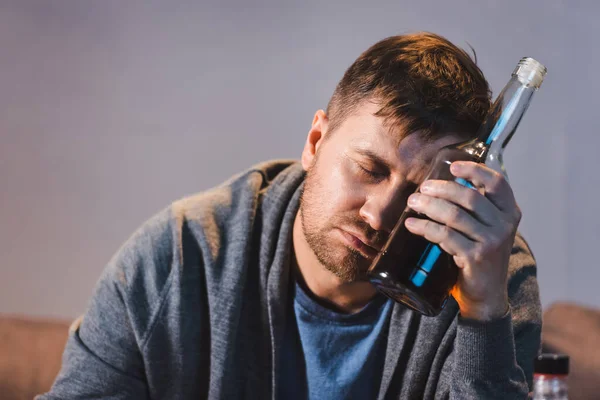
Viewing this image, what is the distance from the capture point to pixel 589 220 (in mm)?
2717

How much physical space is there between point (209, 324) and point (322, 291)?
0.73 ft

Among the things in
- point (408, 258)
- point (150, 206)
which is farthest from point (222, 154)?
point (408, 258)

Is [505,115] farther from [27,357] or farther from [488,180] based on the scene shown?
[27,357]

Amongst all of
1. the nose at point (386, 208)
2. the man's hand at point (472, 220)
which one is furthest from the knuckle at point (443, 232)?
the nose at point (386, 208)

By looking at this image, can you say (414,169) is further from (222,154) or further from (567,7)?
(567,7)

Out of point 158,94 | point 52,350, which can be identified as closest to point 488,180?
point 52,350

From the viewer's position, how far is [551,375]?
3.11 ft

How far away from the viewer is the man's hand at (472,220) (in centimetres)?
95

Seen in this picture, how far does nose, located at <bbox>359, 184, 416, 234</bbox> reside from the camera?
1084 millimetres

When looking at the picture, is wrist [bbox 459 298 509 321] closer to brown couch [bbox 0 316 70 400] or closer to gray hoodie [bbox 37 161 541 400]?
gray hoodie [bbox 37 161 541 400]

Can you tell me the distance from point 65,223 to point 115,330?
1.17 metres

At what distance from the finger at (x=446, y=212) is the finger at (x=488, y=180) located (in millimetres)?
43

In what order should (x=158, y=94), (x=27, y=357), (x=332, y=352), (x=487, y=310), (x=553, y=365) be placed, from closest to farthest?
(x=553, y=365) < (x=487, y=310) < (x=332, y=352) < (x=27, y=357) < (x=158, y=94)

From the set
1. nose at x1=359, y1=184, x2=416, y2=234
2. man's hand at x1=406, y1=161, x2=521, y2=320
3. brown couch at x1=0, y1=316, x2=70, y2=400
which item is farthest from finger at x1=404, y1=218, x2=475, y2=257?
brown couch at x1=0, y1=316, x2=70, y2=400
